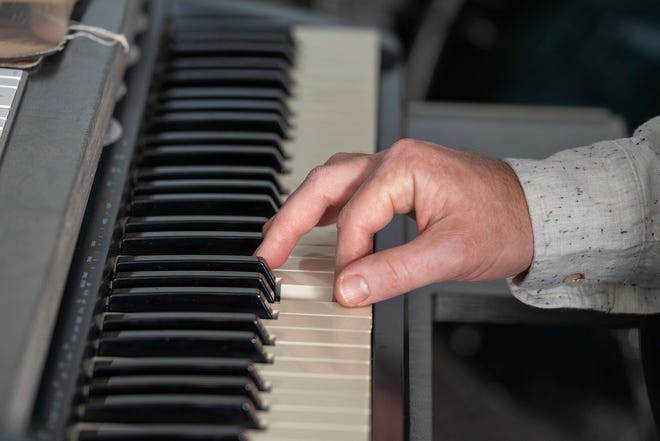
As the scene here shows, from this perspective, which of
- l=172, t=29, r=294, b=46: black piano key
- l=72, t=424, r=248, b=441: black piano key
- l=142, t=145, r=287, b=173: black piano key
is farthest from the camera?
l=172, t=29, r=294, b=46: black piano key

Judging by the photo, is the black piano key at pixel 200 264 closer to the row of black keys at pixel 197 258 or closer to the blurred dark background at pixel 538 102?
the row of black keys at pixel 197 258

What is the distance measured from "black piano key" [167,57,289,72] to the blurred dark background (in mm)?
262

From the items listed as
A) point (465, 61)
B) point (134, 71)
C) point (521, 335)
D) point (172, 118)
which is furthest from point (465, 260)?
point (465, 61)

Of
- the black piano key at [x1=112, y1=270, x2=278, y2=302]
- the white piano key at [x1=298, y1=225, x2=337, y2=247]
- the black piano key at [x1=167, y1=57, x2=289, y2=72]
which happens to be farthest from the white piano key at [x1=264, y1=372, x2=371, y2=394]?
the black piano key at [x1=167, y1=57, x2=289, y2=72]

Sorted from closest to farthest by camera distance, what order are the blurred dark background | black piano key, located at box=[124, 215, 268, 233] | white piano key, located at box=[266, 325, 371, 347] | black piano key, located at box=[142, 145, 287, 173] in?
1. white piano key, located at box=[266, 325, 371, 347]
2. black piano key, located at box=[124, 215, 268, 233]
3. black piano key, located at box=[142, 145, 287, 173]
4. the blurred dark background

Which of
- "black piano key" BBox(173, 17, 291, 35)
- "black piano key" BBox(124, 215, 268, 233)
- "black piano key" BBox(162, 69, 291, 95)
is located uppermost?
"black piano key" BBox(173, 17, 291, 35)

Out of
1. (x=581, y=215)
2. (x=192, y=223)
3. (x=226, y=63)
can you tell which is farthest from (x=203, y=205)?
(x=581, y=215)

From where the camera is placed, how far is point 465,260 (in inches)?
35.8

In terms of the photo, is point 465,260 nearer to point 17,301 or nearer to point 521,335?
point 17,301

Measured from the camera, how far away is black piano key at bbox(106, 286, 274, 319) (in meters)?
0.90

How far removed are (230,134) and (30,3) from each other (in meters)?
0.30

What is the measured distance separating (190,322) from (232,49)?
577mm

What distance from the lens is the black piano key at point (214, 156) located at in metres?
1.09

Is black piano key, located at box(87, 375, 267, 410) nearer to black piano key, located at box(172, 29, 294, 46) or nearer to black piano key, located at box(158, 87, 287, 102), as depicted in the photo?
black piano key, located at box(158, 87, 287, 102)
